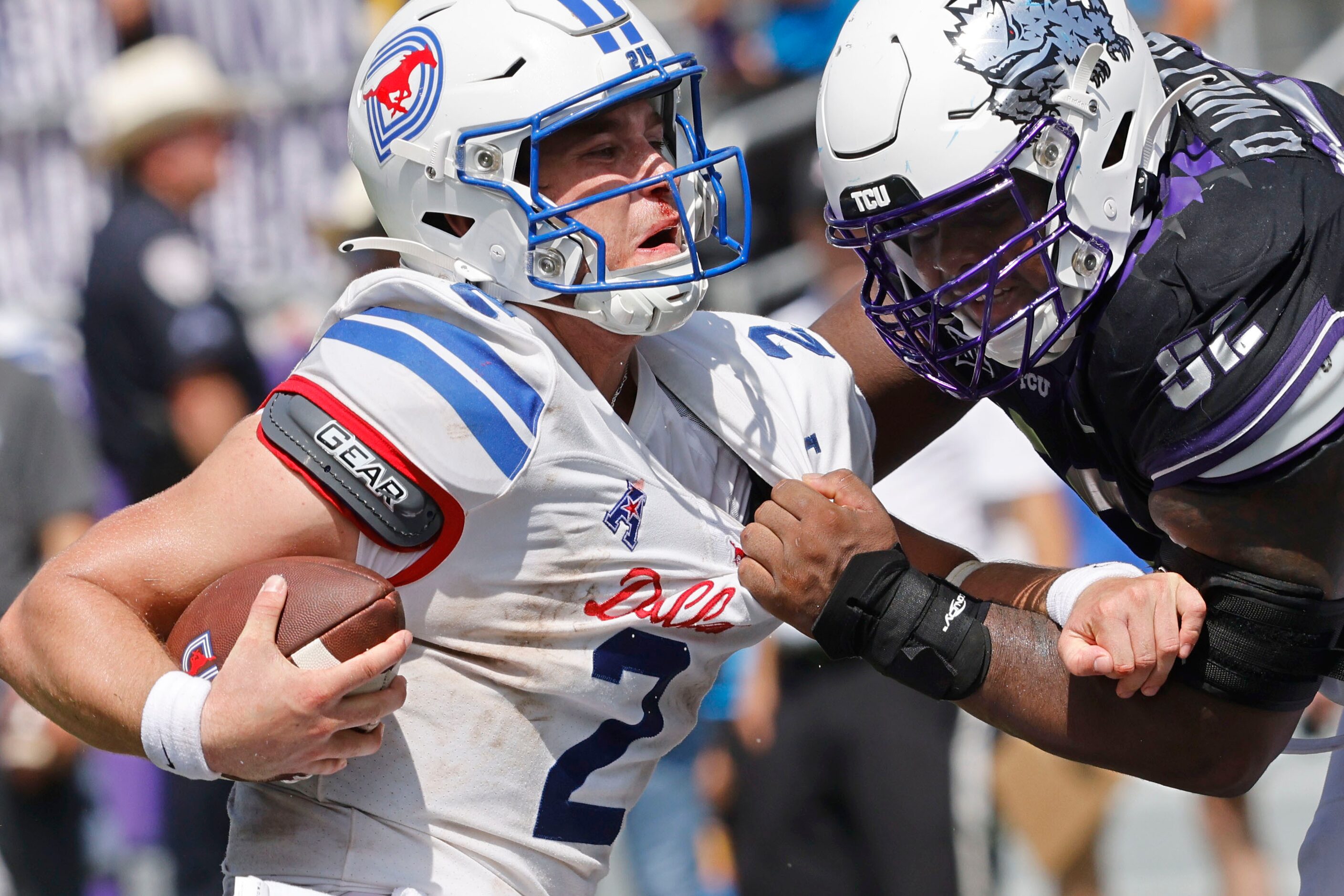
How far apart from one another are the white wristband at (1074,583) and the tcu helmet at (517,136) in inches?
29.6

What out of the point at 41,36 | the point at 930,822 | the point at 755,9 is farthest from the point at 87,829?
the point at 755,9

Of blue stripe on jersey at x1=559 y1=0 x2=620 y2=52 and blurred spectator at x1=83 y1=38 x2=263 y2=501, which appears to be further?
blurred spectator at x1=83 y1=38 x2=263 y2=501

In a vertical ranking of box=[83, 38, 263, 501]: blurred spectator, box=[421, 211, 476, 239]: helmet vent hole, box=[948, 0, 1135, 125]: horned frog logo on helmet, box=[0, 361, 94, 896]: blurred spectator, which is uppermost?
box=[948, 0, 1135, 125]: horned frog logo on helmet

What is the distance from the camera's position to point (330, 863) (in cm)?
229

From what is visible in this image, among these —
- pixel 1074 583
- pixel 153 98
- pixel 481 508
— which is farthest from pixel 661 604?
pixel 153 98

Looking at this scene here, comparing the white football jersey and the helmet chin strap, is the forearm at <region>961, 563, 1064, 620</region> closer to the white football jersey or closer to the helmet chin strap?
the white football jersey

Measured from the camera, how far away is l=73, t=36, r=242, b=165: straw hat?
497 centimetres

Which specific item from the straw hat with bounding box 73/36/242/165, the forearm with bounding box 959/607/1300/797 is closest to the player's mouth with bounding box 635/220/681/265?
the forearm with bounding box 959/607/1300/797

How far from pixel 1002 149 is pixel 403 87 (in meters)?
0.94

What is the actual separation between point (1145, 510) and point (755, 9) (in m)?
3.13

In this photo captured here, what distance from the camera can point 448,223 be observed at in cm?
252

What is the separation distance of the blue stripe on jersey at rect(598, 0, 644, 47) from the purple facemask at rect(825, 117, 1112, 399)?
42 cm

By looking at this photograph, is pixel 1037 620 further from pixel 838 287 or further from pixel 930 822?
pixel 838 287

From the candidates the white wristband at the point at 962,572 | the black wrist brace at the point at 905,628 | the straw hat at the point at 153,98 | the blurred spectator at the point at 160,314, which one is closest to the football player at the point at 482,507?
the black wrist brace at the point at 905,628
